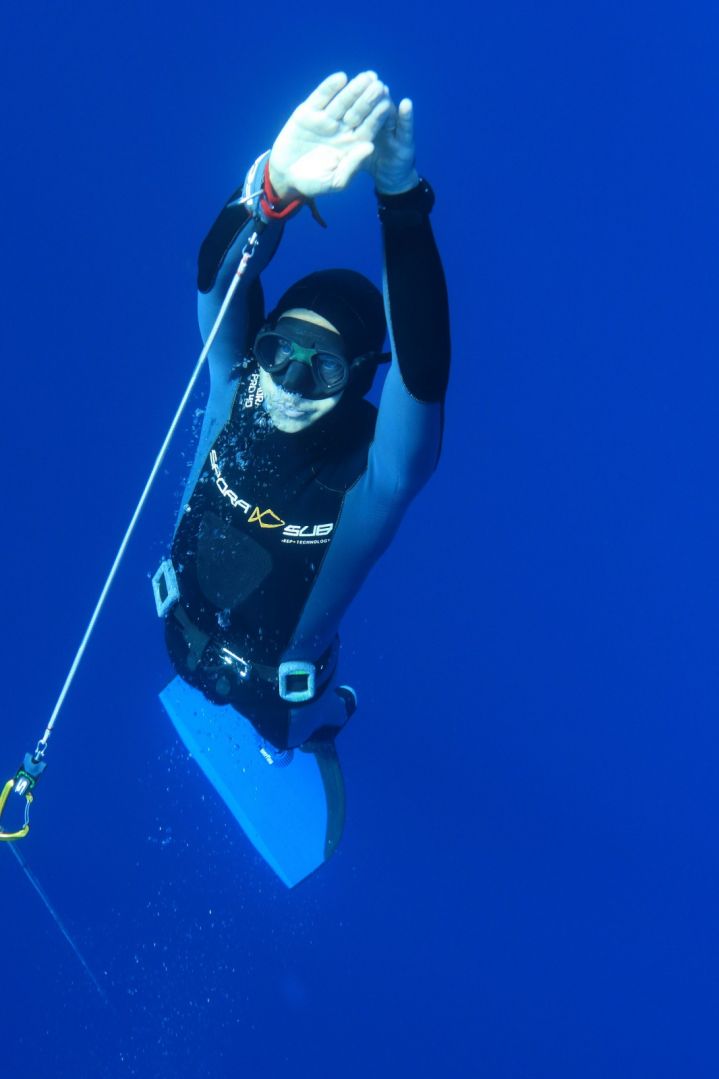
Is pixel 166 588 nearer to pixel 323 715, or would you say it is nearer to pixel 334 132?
pixel 323 715

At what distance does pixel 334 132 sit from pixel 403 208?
201mm

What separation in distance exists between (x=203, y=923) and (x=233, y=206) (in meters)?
4.74

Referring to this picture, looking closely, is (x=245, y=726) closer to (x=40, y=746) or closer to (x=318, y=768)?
(x=318, y=768)

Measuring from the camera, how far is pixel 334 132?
1.59 meters

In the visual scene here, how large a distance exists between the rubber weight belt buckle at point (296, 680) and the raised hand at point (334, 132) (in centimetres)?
134

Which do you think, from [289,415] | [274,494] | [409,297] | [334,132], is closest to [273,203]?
[334,132]

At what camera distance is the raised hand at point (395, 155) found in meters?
1.62

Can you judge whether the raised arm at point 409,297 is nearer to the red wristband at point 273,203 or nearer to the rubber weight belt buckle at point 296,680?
the red wristband at point 273,203

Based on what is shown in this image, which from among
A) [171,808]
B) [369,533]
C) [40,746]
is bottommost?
[171,808]

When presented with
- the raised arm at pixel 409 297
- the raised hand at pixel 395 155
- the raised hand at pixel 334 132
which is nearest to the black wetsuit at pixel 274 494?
the raised arm at pixel 409 297

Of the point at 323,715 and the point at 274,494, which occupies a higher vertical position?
the point at 274,494

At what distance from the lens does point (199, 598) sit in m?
2.62

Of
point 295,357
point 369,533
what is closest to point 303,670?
point 369,533

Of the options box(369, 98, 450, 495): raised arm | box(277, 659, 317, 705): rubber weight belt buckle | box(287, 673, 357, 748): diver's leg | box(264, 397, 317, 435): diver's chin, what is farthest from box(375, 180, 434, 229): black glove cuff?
box(287, 673, 357, 748): diver's leg
